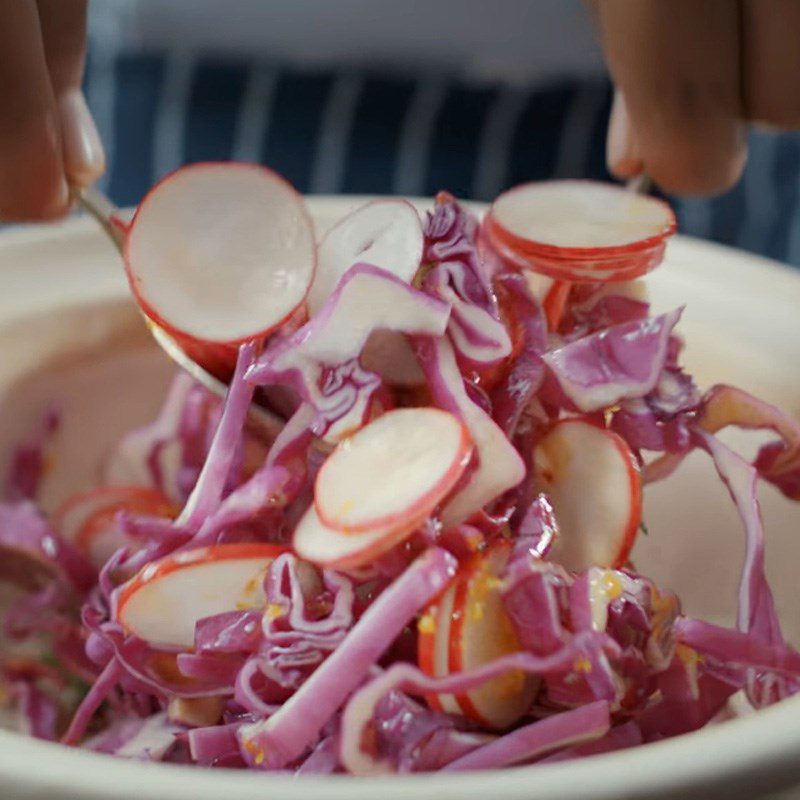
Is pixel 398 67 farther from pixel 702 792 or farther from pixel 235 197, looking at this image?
pixel 702 792

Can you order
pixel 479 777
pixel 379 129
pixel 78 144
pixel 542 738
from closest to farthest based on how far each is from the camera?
pixel 479 777 → pixel 542 738 → pixel 78 144 → pixel 379 129

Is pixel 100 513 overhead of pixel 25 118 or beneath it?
beneath

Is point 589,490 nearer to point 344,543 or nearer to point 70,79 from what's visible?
point 344,543

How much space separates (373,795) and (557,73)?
801mm

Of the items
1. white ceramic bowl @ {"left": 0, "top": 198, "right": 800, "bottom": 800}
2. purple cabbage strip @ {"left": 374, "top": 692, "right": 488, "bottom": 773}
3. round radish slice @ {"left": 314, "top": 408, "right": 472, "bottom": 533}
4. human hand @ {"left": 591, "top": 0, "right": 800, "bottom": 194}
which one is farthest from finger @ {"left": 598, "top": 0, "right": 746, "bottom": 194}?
purple cabbage strip @ {"left": 374, "top": 692, "right": 488, "bottom": 773}

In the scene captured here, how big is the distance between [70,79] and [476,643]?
15.9 inches

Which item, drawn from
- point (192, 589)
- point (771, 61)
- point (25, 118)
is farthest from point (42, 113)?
point (771, 61)

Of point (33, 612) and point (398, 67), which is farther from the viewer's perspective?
point (398, 67)

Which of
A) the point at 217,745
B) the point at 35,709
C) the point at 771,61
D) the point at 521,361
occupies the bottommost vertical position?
the point at 35,709

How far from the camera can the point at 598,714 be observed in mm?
408

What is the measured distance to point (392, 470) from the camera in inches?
17.4

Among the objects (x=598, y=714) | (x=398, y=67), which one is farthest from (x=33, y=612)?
(x=398, y=67)

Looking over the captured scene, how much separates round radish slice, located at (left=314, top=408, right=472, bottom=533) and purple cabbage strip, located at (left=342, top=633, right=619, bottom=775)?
55 mm

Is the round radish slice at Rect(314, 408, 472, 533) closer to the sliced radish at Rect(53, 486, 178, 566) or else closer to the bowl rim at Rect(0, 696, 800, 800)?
the bowl rim at Rect(0, 696, 800, 800)
